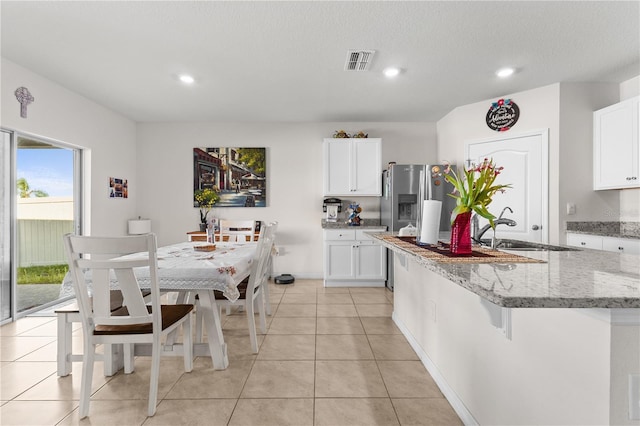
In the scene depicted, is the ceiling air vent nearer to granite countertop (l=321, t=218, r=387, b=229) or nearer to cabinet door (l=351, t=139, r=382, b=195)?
cabinet door (l=351, t=139, r=382, b=195)

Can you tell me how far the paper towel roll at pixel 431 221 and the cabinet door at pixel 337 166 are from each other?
2.86m

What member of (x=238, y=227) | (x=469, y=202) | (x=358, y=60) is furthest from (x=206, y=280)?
(x=358, y=60)

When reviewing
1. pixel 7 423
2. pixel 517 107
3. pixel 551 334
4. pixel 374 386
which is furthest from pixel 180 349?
pixel 517 107

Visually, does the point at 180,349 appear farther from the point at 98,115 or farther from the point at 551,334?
the point at 98,115

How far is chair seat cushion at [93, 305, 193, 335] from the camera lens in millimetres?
1676

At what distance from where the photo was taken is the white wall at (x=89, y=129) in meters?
2.99

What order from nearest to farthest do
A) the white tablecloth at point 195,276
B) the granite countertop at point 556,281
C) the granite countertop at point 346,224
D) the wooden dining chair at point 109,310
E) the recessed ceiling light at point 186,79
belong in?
the granite countertop at point 556,281, the wooden dining chair at point 109,310, the white tablecloth at point 195,276, the recessed ceiling light at point 186,79, the granite countertop at point 346,224

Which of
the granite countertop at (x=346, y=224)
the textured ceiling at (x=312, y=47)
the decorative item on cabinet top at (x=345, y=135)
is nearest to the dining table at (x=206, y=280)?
the textured ceiling at (x=312, y=47)

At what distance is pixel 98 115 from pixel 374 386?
180 inches

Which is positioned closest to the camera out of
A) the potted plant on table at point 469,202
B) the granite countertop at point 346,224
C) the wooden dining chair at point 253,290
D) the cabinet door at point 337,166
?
the potted plant on table at point 469,202

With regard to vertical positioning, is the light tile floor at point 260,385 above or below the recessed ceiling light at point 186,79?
below

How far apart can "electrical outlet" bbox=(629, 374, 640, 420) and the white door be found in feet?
9.78

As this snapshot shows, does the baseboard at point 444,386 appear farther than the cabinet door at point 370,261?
No

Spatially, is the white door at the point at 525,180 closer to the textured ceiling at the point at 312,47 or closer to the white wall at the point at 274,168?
the textured ceiling at the point at 312,47
